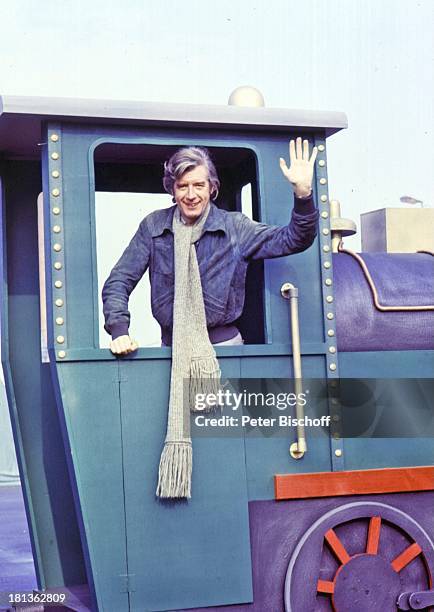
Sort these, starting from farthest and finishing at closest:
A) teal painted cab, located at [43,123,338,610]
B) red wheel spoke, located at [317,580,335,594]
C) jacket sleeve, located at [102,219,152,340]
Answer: red wheel spoke, located at [317,580,335,594] < jacket sleeve, located at [102,219,152,340] < teal painted cab, located at [43,123,338,610]

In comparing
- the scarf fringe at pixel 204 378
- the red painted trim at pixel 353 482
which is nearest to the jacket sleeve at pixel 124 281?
the scarf fringe at pixel 204 378

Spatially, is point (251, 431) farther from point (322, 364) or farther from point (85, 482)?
point (85, 482)

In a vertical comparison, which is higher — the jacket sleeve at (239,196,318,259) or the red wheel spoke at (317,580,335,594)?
the jacket sleeve at (239,196,318,259)

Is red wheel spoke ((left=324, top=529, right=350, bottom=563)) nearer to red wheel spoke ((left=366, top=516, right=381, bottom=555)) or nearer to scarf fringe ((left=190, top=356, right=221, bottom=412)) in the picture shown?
red wheel spoke ((left=366, top=516, right=381, bottom=555))

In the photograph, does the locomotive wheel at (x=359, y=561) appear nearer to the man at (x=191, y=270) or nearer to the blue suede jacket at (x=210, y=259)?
the man at (x=191, y=270)

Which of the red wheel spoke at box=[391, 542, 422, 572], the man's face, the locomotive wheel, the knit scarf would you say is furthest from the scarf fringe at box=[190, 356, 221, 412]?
the red wheel spoke at box=[391, 542, 422, 572]

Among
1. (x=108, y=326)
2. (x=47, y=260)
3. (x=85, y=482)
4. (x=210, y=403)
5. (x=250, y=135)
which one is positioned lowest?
(x=85, y=482)

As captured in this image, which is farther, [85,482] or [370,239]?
[370,239]

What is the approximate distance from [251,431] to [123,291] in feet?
2.55

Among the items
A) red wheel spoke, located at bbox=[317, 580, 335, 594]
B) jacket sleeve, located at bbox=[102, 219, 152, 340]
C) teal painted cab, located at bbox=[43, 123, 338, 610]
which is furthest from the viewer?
red wheel spoke, located at bbox=[317, 580, 335, 594]

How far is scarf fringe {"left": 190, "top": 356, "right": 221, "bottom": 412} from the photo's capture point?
429 centimetres

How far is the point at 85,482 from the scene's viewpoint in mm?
4188

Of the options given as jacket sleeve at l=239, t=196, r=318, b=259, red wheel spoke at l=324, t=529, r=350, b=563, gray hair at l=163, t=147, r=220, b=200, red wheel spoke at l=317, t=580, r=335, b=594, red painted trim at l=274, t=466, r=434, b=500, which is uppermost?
gray hair at l=163, t=147, r=220, b=200

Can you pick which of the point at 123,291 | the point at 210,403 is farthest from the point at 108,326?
the point at 210,403
